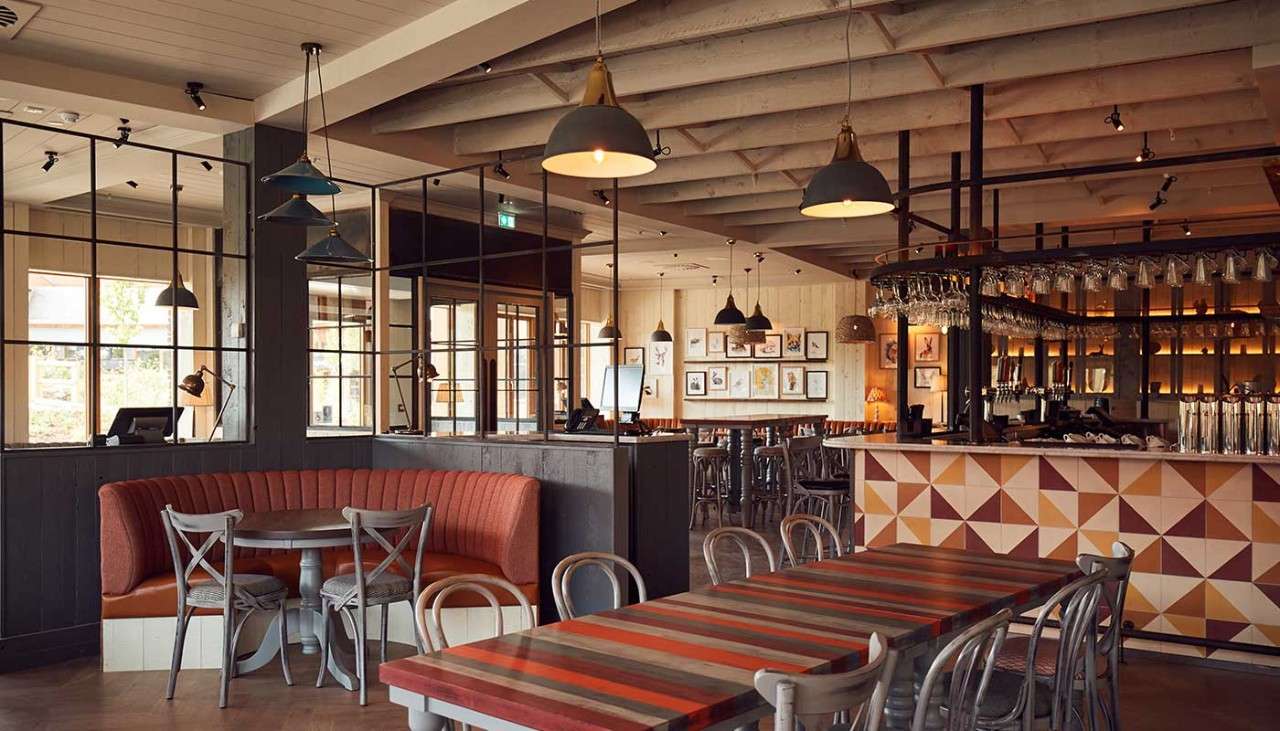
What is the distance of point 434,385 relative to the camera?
9.71m

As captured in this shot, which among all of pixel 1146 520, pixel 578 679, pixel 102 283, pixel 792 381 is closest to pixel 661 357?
pixel 792 381

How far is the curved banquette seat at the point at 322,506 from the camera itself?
5.33m

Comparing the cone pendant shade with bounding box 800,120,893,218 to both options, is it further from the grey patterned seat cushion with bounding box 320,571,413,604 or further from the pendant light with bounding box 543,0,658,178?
the grey patterned seat cushion with bounding box 320,571,413,604

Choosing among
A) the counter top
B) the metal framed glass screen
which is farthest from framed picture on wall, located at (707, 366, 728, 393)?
the counter top

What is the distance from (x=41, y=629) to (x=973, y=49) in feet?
20.1

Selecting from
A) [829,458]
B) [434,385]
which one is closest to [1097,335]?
[829,458]

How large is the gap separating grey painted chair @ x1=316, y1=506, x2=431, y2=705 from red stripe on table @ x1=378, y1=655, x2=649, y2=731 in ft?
7.68

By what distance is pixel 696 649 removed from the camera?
8.56 ft

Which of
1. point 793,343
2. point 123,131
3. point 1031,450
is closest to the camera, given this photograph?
point 1031,450

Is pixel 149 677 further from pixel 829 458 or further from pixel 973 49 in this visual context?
pixel 829 458

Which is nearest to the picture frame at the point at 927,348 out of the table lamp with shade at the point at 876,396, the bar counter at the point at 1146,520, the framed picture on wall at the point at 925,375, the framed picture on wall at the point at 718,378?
the framed picture on wall at the point at 925,375

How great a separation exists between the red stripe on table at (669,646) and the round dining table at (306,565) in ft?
7.55

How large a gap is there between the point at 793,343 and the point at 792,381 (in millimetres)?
584

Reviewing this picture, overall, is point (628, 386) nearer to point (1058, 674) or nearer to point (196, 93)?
point (196, 93)
